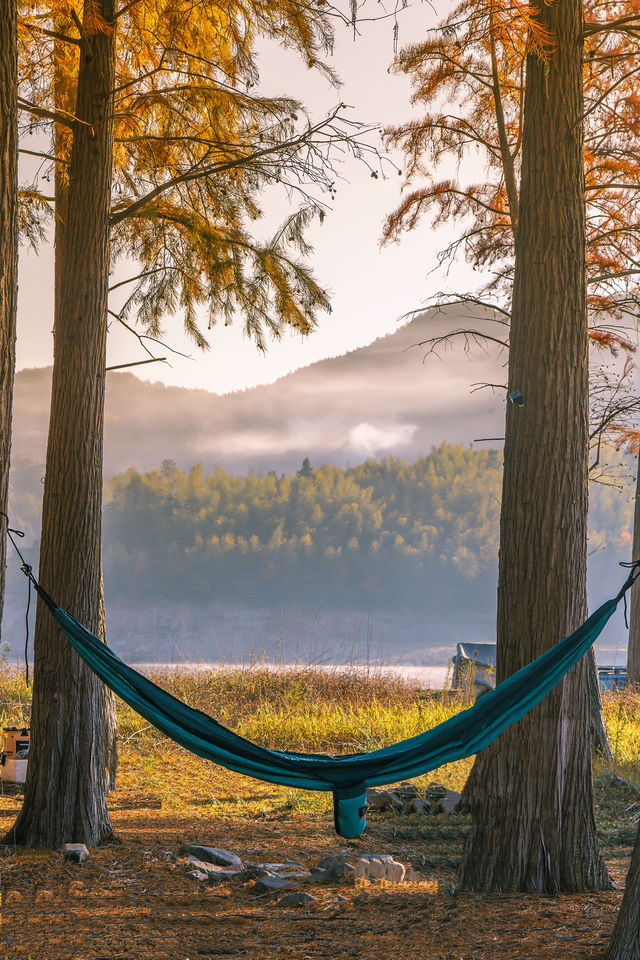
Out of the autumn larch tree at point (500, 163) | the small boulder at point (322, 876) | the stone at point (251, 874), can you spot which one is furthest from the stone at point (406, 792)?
the stone at point (251, 874)

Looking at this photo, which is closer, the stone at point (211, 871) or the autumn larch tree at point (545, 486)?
the autumn larch tree at point (545, 486)

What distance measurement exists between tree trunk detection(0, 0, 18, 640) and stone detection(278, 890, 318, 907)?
136 centimetres

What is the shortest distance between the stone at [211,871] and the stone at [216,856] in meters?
0.03

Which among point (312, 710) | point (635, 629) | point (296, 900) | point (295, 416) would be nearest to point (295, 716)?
point (312, 710)

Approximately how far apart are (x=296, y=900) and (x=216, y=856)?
58 centimetres

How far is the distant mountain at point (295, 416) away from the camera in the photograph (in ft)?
241

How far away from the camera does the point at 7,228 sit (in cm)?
199

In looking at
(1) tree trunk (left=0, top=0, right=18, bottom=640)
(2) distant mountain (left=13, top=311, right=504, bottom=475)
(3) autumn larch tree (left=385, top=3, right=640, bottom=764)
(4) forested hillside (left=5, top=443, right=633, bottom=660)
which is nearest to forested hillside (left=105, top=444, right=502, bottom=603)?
(4) forested hillside (left=5, top=443, right=633, bottom=660)

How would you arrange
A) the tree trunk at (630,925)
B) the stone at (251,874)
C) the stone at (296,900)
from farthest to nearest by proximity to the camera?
the stone at (251,874)
the stone at (296,900)
the tree trunk at (630,925)

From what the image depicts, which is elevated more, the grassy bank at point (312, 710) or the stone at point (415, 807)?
the grassy bank at point (312, 710)

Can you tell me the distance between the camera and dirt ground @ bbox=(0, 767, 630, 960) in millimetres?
2131

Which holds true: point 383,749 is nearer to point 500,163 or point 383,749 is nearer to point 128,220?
point 128,220

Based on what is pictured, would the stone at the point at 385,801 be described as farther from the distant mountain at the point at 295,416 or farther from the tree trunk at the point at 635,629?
the distant mountain at the point at 295,416

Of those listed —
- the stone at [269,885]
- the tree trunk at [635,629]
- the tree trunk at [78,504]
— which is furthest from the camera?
the tree trunk at [635,629]
